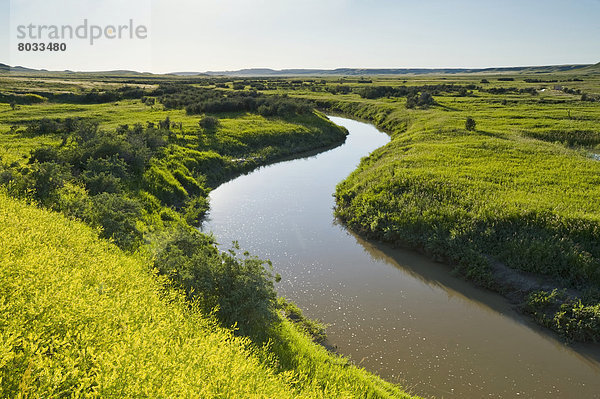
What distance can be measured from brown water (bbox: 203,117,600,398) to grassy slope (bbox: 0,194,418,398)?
2432 millimetres

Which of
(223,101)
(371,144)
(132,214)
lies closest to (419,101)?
(371,144)

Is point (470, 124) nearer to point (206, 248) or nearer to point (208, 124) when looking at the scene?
point (208, 124)

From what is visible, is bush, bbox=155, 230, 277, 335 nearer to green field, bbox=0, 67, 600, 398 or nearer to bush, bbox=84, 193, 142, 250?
green field, bbox=0, 67, 600, 398

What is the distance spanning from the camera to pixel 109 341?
20.5ft

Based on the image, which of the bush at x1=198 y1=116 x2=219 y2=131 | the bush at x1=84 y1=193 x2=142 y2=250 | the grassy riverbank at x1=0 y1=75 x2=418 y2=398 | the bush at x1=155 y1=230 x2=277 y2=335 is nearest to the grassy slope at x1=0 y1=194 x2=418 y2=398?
the grassy riverbank at x1=0 y1=75 x2=418 y2=398

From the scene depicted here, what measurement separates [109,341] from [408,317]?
472 inches

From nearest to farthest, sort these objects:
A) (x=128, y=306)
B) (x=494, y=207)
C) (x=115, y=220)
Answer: (x=128, y=306)
(x=115, y=220)
(x=494, y=207)

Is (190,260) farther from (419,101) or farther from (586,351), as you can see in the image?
(419,101)

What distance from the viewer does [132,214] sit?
1616 cm

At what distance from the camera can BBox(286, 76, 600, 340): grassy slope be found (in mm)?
15219

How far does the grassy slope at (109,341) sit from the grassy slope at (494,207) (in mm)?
9695

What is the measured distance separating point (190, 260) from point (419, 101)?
215ft

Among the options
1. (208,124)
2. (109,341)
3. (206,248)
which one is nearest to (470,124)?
(208,124)

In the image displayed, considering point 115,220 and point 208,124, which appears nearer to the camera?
point 115,220
